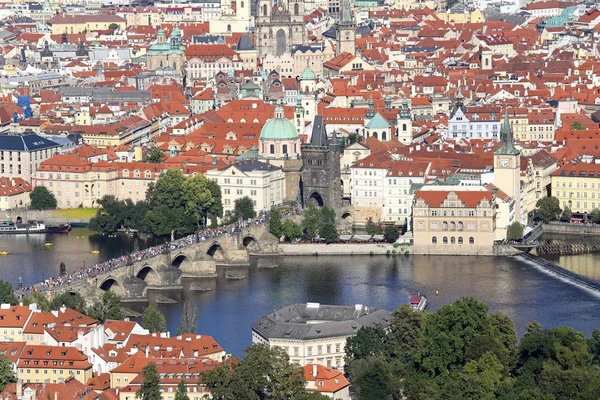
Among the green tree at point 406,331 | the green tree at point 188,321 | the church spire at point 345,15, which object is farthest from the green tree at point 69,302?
the church spire at point 345,15

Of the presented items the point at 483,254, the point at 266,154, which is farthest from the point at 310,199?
the point at 483,254

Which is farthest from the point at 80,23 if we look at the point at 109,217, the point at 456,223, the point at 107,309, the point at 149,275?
the point at 107,309

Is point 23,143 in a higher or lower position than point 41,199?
higher

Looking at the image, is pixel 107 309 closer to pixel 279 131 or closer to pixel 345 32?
pixel 279 131

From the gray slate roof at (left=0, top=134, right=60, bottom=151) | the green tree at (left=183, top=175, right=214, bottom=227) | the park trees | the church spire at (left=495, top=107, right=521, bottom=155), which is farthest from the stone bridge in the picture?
the gray slate roof at (left=0, top=134, right=60, bottom=151)

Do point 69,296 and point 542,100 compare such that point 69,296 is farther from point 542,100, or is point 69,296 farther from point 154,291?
point 542,100

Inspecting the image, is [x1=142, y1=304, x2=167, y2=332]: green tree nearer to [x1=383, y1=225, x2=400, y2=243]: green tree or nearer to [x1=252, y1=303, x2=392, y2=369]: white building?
[x1=252, y1=303, x2=392, y2=369]: white building

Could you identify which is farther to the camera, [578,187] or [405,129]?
[405,129]
